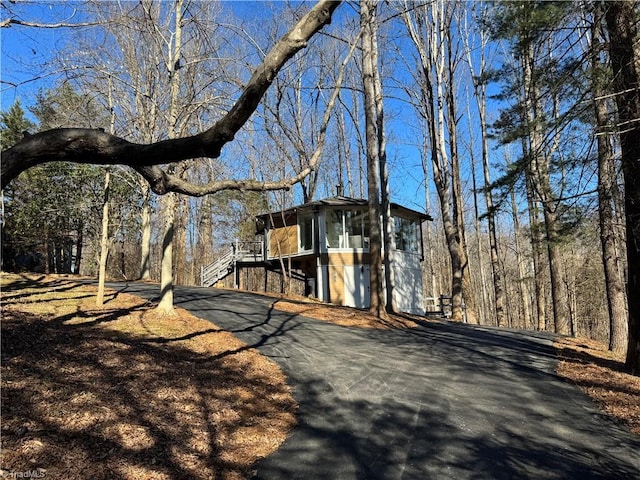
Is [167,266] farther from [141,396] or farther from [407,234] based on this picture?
[407,234]

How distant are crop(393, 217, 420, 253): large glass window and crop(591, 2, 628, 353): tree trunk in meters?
11.4

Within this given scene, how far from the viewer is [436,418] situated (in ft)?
15.9

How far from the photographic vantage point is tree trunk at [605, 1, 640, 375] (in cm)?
623

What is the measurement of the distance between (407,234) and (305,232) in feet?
18.2

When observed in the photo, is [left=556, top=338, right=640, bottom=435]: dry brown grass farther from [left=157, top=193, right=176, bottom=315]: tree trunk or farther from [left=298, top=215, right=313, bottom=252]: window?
[left=298, top=215, right=313, bottom=252]: window

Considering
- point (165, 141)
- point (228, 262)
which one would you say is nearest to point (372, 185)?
point (165, 141)

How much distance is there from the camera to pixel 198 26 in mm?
8031

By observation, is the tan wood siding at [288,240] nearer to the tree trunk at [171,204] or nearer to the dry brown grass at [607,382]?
the tree trunk at [171,204]

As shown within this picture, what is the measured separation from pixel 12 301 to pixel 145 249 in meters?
10.0

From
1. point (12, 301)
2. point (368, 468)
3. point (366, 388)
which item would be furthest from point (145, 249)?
point (368, 468)

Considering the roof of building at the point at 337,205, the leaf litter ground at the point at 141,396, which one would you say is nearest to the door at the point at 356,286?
the roof of building at the point at 337,205
